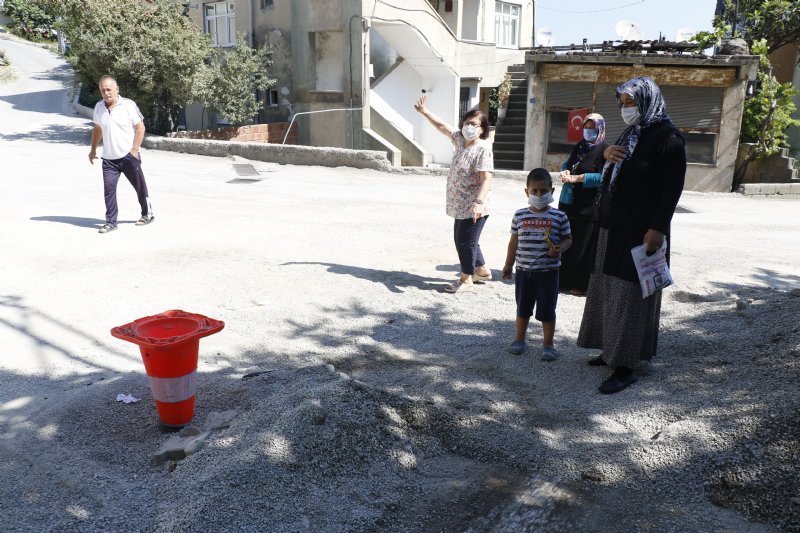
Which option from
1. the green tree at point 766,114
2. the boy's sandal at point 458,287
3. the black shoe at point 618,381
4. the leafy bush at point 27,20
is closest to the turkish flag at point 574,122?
the green tree at point 766,114

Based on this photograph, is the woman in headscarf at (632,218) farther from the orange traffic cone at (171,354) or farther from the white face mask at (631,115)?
the orange traffic cone at (171,354)

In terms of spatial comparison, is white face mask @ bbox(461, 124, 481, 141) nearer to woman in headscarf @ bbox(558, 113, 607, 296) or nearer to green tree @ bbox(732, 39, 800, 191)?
woman in headscarf @ bbox(558, 113, 607, 296)

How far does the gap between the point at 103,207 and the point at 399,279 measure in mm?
5296

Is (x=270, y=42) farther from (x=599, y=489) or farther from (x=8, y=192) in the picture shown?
(x=599, y=489)

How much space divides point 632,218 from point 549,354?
1.24m

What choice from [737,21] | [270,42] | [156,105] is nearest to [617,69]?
[737,21]

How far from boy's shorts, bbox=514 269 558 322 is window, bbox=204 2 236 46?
69.1 ft

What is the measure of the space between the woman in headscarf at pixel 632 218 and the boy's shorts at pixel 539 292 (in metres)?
0.38

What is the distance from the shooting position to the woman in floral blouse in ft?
20.8

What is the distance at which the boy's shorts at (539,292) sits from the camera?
5.01m

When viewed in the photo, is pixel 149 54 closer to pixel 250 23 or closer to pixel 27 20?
pixel 250 23

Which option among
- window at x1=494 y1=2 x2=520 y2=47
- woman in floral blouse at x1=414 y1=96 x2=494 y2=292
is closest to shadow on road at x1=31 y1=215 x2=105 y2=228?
woman in floral blouse at x1=414 y1=96 x2=494 y2=292

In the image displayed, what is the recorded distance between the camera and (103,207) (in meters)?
10.2

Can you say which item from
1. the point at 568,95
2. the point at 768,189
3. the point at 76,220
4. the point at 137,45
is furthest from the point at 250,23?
the point at 768,189
